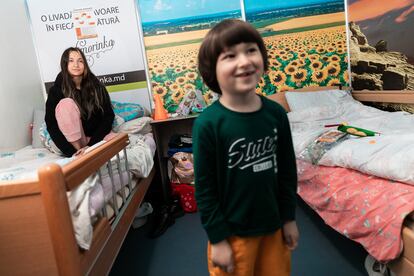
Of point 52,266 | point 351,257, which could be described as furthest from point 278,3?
point 52,266

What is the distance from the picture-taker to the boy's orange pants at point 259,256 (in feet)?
2.37

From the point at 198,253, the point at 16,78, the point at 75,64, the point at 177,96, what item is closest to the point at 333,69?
the point at 177,96

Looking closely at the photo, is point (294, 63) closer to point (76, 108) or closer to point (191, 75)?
point (191, 75)

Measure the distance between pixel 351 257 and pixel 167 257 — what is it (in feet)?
3.21

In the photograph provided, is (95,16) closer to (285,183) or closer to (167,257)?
(167,257)

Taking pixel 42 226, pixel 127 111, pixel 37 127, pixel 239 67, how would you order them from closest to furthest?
pixel 239 67 → pixel 42 226 → pixel 37 127 → pixel 127 111

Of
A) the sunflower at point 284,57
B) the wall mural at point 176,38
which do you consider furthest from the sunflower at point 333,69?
the wall mural at point 176,38

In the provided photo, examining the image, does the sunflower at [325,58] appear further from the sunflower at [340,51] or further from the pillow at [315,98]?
the pillow at [315,98]

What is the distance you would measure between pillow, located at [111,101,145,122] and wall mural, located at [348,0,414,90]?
2.14m

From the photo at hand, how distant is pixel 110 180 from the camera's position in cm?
120

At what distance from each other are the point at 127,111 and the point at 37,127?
677 mm

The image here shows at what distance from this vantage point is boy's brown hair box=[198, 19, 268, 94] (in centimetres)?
66

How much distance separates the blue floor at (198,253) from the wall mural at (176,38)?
1.21 meters

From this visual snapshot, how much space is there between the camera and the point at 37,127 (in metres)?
2.10
